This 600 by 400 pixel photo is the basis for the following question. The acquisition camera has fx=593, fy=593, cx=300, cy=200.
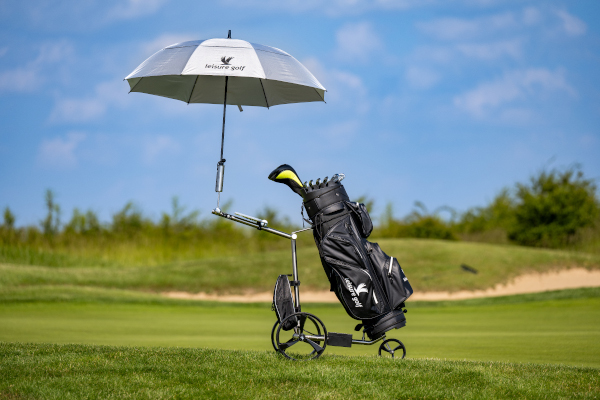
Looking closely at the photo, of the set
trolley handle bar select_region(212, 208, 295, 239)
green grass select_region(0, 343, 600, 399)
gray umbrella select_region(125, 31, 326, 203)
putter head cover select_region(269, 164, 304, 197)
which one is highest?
gray umbrella select_region(125, 31, 326, 203)

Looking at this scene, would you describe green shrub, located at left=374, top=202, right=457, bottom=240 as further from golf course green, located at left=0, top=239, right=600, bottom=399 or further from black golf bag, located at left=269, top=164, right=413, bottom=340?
black golf bag, located at left=269, top=164, right=413, bottom=340

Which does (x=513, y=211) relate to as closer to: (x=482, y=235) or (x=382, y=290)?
(x=482, y=235)

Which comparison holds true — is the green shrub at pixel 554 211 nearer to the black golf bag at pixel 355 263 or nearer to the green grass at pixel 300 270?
the green grass at pixel 300 270

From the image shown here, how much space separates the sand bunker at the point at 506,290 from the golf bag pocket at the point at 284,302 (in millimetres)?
11585

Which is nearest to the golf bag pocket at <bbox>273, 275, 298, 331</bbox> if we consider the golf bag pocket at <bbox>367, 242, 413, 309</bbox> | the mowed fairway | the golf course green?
the golf course green

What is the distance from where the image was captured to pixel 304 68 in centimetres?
527

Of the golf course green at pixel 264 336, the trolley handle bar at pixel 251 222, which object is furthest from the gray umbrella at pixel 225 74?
the golf course green at pixel 264 336

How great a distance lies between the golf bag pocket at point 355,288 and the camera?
4.42 metres

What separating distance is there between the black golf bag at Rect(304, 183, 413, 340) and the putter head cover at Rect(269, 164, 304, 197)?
88mm

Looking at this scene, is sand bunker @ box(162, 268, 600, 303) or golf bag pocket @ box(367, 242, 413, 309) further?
sand bunker @ box(162, 268, 600, 303)

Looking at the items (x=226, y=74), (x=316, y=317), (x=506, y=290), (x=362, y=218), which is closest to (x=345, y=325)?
(x=316, y=317)

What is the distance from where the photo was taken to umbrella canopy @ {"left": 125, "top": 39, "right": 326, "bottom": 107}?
4648 mm

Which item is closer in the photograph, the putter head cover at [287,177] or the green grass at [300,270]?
the putter head cover at [287,177]

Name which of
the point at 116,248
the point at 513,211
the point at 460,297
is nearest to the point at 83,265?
the point at 116,248
